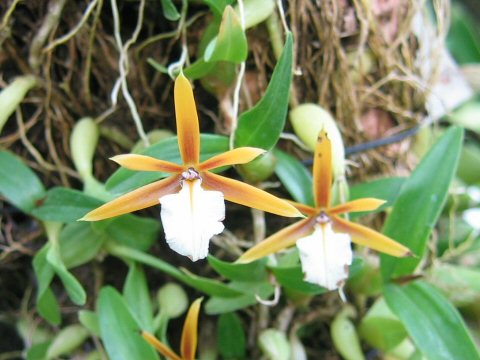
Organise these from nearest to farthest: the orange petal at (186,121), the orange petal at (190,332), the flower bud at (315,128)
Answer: the orange petal at (186,121), the orange petal at (190,332), the flower bud at (315,128)

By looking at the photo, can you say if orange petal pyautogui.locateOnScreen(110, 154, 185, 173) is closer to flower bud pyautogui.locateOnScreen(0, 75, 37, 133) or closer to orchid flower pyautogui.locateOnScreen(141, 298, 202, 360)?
orchid flower pyautogui.locateOnScreen(141, 298, 202, 360)

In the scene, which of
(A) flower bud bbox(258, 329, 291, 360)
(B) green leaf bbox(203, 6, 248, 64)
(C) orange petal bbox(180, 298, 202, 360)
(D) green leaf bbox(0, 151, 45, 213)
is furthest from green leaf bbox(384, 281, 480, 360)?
(D) green leaf bbox(0, 151, 45, 213)

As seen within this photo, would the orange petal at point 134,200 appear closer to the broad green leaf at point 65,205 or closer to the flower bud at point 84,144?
the broad green leaf at point 65,205

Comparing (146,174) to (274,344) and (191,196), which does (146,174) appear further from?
(274,344)

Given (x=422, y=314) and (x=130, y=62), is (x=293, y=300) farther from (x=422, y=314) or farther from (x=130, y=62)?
(x=130, y=62)

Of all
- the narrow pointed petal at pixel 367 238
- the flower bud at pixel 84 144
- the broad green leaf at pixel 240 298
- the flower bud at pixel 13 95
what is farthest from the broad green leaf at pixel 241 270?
the flower bud at pixel 13 95

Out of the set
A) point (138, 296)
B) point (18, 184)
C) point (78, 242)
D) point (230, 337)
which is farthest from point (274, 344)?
point (18, 184)
